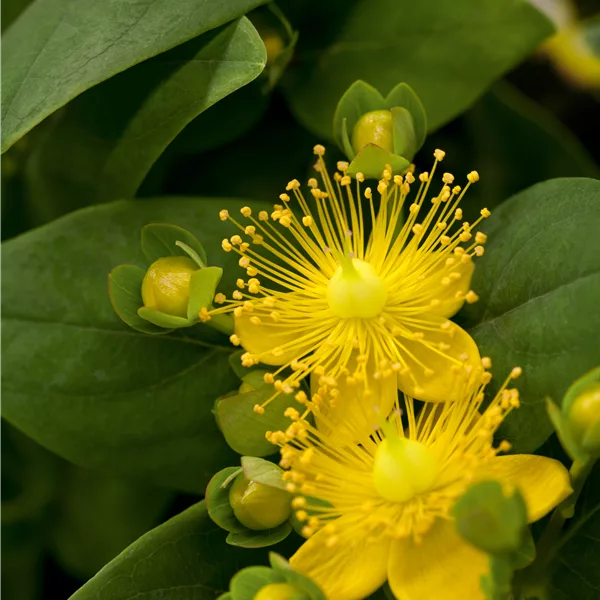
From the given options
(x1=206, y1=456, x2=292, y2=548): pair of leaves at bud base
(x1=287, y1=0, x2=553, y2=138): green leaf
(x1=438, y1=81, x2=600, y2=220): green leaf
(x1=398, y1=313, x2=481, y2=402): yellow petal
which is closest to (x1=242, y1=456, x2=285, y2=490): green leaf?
(x1=206, y1=456, x2=292, y2=548): pair of leaves at bud base

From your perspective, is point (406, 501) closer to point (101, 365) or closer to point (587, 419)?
point (587, 419)

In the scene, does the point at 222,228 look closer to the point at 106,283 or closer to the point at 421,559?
the point at 106,283

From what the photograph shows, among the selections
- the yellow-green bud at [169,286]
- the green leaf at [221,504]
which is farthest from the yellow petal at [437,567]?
the yellow-green bud at [169,286]

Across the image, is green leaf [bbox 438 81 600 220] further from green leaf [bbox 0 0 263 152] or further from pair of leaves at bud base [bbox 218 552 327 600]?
pair of leaves at bud base [bbox 218 552 327 600]

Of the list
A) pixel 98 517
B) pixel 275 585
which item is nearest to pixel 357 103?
pixel 275 585

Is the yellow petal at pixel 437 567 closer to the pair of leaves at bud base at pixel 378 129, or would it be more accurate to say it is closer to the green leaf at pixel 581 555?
the green leaf at pixel 581 555

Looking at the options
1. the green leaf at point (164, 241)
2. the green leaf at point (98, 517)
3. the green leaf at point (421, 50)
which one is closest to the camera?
the green leaf at point (164, 241)

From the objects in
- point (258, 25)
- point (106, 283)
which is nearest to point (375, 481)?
point (106, 283)

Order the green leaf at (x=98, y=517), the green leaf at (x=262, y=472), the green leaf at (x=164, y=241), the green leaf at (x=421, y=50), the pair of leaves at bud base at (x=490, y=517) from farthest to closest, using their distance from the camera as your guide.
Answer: the green leaf at (x=98, y=517)
the green leaf at (x=421, y=50)
the green leaf at (x=164, y=241)
the green leaf at (x=262, y=472)
the pair of leaves at bud base at (x=490, y=517)
